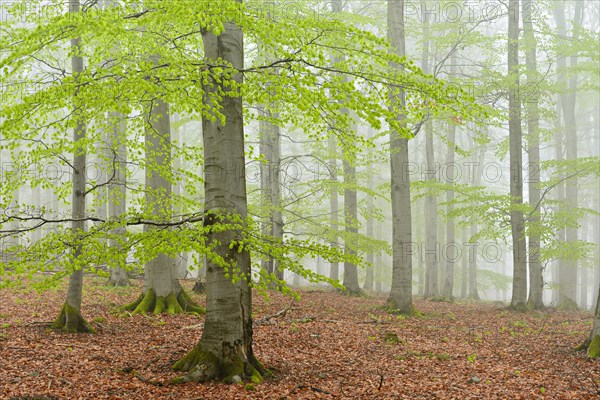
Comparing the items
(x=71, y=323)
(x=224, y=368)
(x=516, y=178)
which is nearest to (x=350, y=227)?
(x=516, y=178)

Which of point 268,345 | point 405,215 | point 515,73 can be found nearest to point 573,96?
point 515,73

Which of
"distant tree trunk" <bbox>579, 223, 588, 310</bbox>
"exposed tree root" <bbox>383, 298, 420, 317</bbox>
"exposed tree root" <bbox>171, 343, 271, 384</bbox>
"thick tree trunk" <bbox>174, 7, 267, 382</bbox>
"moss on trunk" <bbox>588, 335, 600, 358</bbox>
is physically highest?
"thick tree trunk" <bbox>174, 7, 267, 382</bbox>

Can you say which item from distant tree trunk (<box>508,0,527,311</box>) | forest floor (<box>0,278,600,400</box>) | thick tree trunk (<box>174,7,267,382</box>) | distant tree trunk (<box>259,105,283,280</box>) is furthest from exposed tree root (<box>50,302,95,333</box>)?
distant tree trunk (<box>508,0,527,311</box>)

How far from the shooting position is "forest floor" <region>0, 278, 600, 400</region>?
603 cm

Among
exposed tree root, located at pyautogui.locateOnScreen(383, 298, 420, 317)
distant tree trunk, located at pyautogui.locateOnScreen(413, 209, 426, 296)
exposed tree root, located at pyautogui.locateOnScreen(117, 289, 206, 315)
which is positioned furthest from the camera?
distant tree trunk, located at pyautogui.locateOnScreen(413, 209, 426, 296)

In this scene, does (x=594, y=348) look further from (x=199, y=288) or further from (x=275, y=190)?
(x=275, y=190)

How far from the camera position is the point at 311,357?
7.95 meters

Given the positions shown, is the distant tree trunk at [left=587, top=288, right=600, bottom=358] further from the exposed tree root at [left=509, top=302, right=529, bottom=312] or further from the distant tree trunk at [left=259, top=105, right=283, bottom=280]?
the distant tree trunk at [left=259, top=105, right=283, bottom=280]

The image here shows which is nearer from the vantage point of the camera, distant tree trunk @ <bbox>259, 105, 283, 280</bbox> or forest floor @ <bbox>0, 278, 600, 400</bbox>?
forest floor @ <bbox>0, 278, 600, 400</bbox>

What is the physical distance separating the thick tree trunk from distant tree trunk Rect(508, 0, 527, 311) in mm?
11325

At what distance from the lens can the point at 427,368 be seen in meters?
7.64

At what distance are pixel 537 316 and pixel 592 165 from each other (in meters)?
4.74

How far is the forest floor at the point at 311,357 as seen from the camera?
6.03m

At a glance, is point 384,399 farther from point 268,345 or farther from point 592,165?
point 592,165
